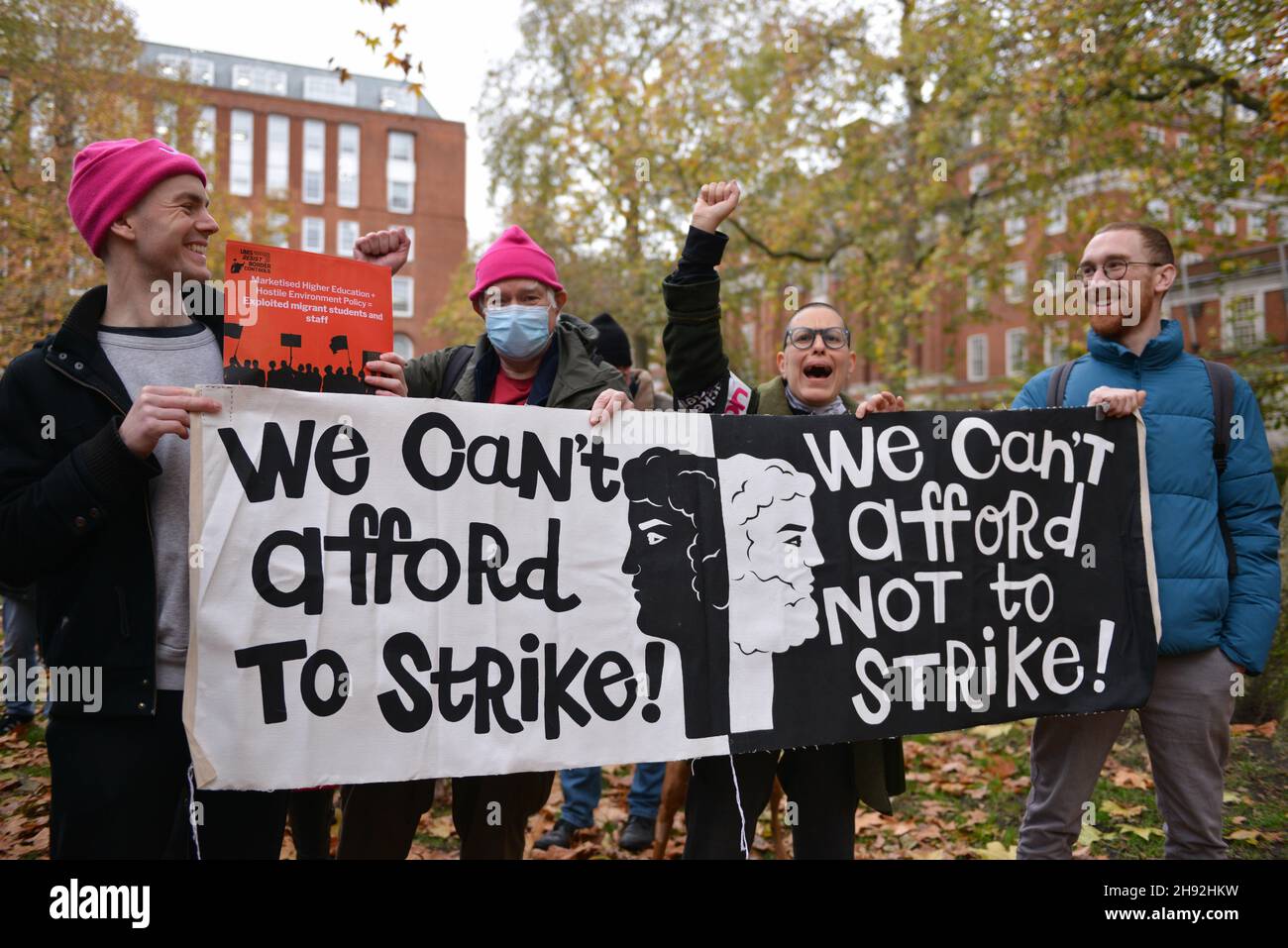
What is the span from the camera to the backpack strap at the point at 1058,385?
3.43m

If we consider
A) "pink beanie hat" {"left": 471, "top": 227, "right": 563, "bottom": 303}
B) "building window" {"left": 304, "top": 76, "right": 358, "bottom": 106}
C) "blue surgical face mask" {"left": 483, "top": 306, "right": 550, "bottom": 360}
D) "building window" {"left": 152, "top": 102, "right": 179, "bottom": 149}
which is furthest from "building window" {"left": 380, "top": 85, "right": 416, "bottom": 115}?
"blue surgical face mask" {"left": 483, "top": 306, "right": 550, "bottom": 360}

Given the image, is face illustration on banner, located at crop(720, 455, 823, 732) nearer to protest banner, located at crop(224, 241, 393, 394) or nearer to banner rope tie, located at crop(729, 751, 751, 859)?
banner rope tie, located at crop(729, 751, 751, 859)

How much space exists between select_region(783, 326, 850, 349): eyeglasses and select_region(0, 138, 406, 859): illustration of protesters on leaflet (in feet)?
6.08

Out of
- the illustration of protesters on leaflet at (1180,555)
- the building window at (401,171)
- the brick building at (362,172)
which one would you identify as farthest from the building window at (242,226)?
the building window at (401,171)

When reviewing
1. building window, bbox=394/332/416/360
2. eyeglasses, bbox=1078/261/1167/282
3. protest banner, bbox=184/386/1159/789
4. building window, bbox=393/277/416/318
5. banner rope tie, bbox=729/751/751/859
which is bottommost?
banner rope tie, bbox=729/751/751/859

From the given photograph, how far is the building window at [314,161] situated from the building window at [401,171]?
3.58 metres

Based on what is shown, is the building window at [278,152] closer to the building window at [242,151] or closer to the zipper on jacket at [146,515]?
the building window at [242,151]

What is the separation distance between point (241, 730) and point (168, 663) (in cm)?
25

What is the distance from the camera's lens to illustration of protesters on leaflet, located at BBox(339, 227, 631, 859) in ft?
9.27

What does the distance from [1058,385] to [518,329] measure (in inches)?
78.9

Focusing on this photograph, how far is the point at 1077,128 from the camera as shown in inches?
467

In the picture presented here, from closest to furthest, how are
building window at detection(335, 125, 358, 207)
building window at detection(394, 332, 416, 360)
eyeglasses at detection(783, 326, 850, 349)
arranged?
1. eyeglasses at detection(783, 326, 850, 349)
2. building window at detection(394, 332, 416, 360)
3. building window at detection(335, 125, 358, 207)

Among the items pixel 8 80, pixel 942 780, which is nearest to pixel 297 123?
pixel 8 80
